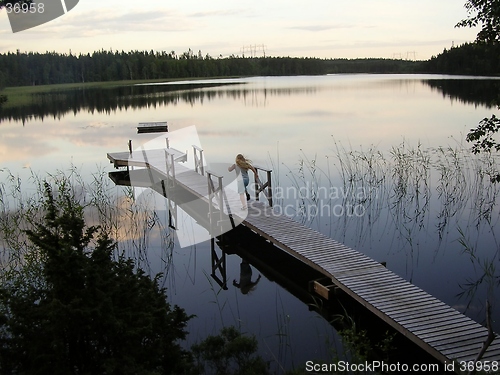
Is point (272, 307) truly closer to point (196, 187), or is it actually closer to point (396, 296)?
point (396, 296)

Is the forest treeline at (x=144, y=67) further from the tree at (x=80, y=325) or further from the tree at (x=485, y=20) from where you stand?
the tree at (x=80, y=325)

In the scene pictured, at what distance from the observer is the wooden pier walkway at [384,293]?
5574mm

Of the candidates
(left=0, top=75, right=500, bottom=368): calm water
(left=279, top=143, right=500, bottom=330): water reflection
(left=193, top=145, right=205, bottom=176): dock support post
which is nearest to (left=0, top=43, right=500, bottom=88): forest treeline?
(left=0, top=75, right=500, bottom=368): calm water

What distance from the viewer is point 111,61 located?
110 m

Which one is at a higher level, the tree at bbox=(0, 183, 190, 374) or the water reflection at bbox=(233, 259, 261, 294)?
the tree at bbox=(0, 183, 190, 374)

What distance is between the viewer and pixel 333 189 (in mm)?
14266

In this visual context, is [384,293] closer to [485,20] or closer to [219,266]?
[219,266]

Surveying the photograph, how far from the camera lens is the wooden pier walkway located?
18.3 ft

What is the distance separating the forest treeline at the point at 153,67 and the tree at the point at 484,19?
79.7 metres

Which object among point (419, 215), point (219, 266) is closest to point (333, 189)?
point (419, 215)

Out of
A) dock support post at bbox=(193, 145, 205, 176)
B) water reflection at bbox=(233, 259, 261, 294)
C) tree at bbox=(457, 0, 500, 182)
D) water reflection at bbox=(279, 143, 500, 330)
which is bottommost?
water reflection at bbox=(233, 259, 261, 294)

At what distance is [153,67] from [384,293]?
105114mm

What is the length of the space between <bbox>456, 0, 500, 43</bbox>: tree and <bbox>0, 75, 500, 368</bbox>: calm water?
3.98 metres

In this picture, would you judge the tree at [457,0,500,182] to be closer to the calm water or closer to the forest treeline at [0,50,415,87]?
the calm water
